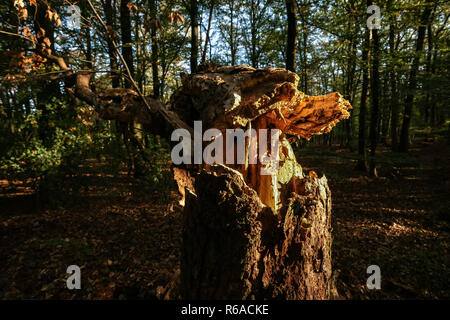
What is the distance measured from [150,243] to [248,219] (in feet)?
12.4

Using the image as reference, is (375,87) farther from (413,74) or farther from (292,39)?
(292,39)

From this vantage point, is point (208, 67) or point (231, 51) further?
point (231, 51)

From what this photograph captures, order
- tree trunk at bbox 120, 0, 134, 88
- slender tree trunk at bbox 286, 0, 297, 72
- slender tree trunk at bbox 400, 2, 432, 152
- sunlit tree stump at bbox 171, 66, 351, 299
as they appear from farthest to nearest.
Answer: tree trunk at bbox 120, 0, 134, 88 < slender tree trunk at bbox 400, 2, 432, 152 < slender tree trunk at bbox 286, 0, 297, 72 < sunlit tree stump at bbox 171, 66, 351, 299

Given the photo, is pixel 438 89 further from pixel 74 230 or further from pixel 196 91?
pixel 74 230

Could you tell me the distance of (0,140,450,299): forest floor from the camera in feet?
10.2

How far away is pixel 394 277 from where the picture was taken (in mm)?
3369

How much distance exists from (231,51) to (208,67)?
1446 centimetres

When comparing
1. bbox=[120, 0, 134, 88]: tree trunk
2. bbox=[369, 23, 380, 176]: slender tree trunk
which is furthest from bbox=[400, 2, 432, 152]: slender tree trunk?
bbox=[120, 0, 134, 88]: tree trunk

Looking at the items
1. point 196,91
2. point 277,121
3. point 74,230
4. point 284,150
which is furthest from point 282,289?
point 74,230

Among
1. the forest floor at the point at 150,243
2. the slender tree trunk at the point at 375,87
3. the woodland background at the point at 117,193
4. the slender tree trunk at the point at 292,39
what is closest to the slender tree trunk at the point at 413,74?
the woodland background at the point at 117,193

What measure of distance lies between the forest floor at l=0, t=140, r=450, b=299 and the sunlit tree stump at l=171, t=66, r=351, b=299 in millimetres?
1046

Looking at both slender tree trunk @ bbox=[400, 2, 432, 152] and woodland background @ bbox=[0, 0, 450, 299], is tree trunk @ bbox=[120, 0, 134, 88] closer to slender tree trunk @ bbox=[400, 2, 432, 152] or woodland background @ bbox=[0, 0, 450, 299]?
woodland background @ bbox=[0, 0, 450, 299]
